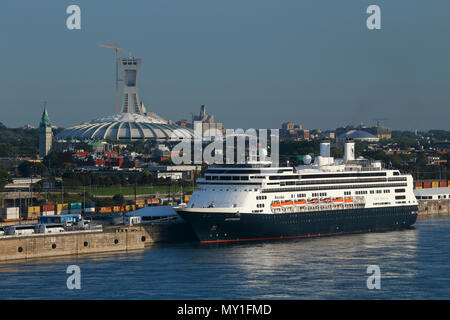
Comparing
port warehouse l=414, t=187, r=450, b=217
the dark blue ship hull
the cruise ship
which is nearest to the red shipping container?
the cruise ship

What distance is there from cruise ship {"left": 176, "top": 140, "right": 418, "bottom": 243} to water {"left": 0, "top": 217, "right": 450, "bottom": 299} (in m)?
1.69

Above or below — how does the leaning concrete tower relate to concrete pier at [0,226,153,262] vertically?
above

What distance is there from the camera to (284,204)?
204 feet

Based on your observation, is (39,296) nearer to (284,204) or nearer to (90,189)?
(284,204)

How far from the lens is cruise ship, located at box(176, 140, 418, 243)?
2333 inches

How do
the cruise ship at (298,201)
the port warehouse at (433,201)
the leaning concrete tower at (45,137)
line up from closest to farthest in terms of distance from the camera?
the cruise ship at (298,201), the port warehouse at (433,201), the leaning concrete tower at (45,137)

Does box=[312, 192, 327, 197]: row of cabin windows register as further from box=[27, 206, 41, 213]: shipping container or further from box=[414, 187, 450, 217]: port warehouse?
box=[27, 206, 41, 213]: shipping container

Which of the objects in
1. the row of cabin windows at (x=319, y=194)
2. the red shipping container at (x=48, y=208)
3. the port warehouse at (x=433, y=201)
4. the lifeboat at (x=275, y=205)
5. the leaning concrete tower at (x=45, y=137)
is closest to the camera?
the lifeboat at (x=275, y=205)

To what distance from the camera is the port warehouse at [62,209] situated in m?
65.7

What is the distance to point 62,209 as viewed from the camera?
7219cm

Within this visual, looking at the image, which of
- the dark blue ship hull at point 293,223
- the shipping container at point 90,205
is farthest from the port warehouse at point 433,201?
the shipping container at point 90,205

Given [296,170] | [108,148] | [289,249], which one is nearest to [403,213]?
[296,170]

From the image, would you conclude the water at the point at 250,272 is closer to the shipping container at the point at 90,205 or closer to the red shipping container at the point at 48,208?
the red shipping container at the point at 48,208

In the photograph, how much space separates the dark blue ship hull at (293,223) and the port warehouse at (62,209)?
14589 mm
